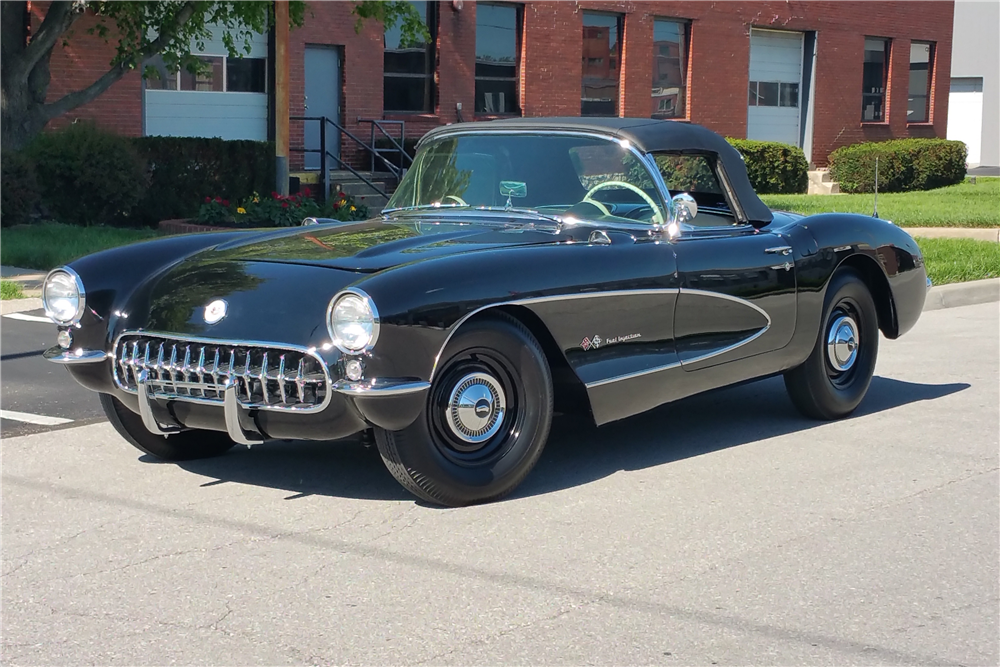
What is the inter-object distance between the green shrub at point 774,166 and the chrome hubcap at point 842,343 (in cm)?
2112

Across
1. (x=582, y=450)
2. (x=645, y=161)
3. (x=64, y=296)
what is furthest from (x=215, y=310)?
(x=645, y=161)

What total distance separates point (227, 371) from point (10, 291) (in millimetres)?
7230

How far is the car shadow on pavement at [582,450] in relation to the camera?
5.49 m

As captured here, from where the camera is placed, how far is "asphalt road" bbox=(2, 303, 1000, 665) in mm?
3711

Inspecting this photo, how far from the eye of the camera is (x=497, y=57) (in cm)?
2522

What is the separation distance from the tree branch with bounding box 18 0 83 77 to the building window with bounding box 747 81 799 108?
17784 millimetres

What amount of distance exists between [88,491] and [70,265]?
40.2 inches

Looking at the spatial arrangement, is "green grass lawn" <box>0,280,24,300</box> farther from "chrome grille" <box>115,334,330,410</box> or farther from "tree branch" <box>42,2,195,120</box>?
"tree branch" <box>42,2,195,120</box>

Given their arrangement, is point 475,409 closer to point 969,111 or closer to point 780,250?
point 780,250

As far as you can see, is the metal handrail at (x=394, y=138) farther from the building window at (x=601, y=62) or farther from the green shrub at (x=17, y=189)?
the green shrub at (x=17, y=189)

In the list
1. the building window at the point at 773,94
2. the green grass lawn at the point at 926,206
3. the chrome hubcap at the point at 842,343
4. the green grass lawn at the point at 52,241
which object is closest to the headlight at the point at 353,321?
the chrome hubcap at the point at 842,343

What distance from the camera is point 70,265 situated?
563 cm

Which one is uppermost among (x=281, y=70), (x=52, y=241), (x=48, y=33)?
(x=48, y=33)

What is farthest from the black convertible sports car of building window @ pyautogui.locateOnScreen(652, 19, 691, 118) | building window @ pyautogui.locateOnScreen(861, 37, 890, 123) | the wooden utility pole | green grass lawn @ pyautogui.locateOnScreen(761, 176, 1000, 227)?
building window @ pyautogui.locateOnScreen(861, 37, 890, 123)
